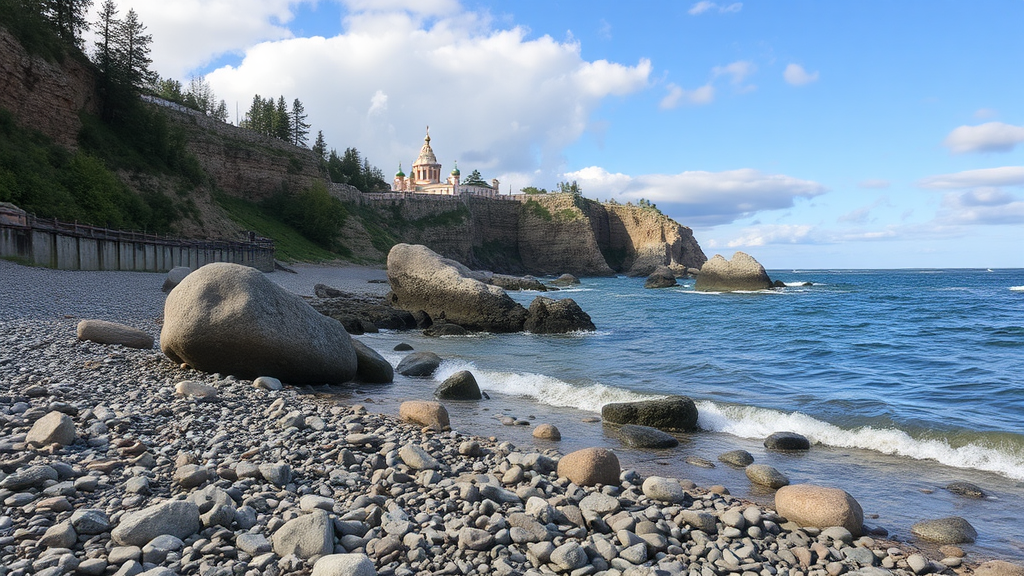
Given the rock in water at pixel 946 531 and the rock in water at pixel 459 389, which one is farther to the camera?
the rock in water at pixel 459 389

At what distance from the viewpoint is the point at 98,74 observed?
47094 millimetres

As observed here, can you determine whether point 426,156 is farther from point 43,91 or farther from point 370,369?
point 370,369

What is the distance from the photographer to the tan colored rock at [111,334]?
10430 millimetres

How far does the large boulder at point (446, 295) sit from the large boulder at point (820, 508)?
1640 centimetres

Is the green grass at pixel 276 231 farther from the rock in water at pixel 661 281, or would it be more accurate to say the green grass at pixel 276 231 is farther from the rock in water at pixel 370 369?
the rock in water at pixel 370 369

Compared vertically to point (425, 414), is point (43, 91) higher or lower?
higher

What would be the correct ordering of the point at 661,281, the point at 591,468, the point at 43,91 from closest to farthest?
the point at 591,468 → the point at 43,91 → the point at 661,281

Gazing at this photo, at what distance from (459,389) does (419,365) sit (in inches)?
102

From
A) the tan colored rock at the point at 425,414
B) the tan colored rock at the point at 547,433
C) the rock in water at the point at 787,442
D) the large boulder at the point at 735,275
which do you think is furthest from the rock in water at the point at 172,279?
the large boulder at the point at 735,275

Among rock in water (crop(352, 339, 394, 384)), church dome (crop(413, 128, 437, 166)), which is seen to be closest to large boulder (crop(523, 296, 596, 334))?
rock in water (crop(352, 339, 394, 384))

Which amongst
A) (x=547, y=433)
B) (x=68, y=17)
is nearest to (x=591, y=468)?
(x=547, y=433)

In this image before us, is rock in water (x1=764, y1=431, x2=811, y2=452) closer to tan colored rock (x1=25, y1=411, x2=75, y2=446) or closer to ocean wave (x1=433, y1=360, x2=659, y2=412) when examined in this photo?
ocean wave (x1=433, y1=360, x2=659, y2=412)

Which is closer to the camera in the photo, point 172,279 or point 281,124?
point 172,279

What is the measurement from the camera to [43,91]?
39.6m
